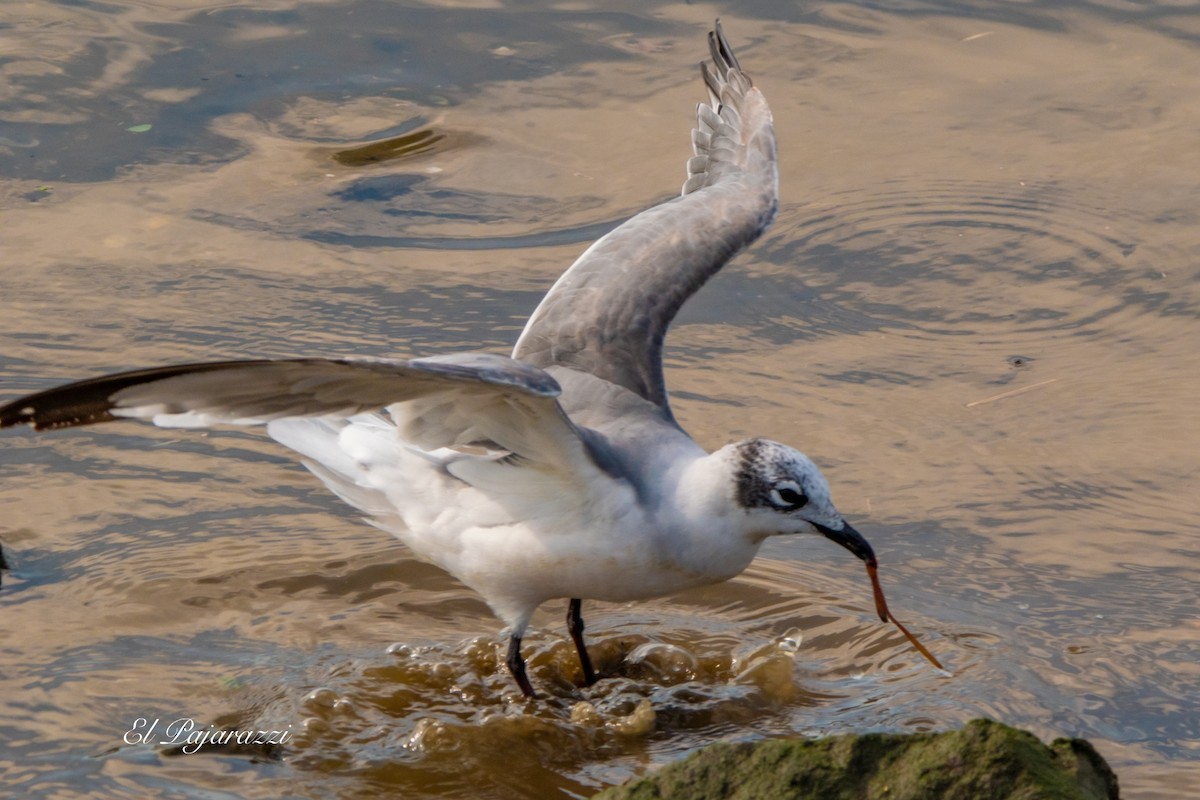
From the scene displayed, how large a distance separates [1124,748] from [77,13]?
8.04 m

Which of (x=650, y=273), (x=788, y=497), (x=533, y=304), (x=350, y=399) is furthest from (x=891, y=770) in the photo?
(x=533, y=304)

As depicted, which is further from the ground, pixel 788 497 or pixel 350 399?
pixel 350 399

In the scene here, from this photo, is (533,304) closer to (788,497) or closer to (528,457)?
(528,457)

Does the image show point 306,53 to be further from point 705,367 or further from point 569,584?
point 569,584

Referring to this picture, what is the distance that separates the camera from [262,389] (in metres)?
4.54

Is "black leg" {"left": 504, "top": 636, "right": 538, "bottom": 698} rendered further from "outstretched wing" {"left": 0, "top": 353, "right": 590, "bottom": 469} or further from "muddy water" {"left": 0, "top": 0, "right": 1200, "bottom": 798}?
"outstretched wing" {"left": 0, "top": 353, "right": 590, "bottom": 469}

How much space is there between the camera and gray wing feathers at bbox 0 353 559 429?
4184 mm

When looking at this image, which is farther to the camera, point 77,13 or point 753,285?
point 77,13

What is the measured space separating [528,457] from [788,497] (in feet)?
2.69

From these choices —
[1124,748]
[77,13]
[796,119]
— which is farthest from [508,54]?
[1124,748]

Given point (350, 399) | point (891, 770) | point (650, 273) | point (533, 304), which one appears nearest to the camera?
point (891, 770)

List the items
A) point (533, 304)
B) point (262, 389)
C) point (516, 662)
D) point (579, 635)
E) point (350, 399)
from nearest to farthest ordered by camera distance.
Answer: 1. point (262, 389)
2. point (350, 399)
3. point (516, 662)
4. point (579, 635)
5. point (533, 304)

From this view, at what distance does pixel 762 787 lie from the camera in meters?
3.77

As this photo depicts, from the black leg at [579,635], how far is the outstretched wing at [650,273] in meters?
0.80
